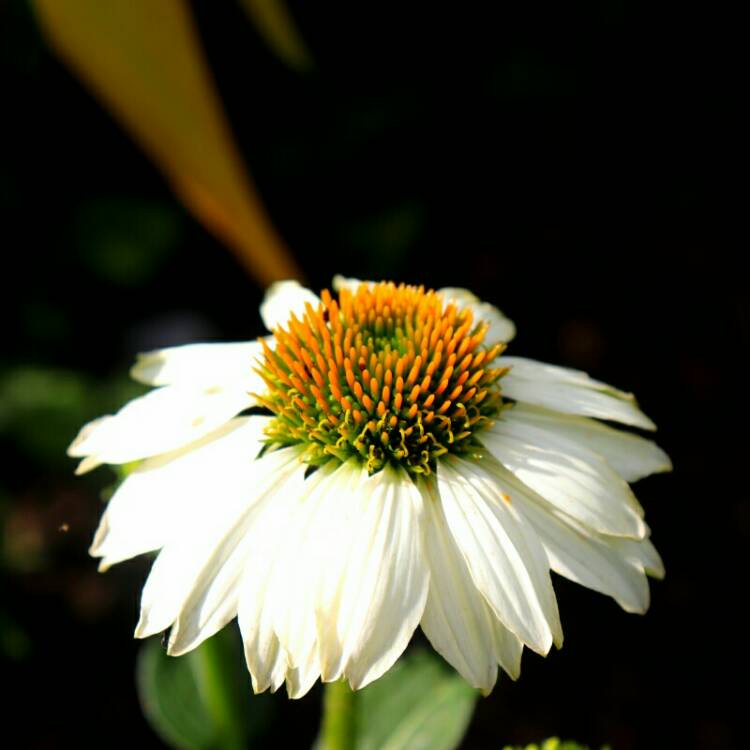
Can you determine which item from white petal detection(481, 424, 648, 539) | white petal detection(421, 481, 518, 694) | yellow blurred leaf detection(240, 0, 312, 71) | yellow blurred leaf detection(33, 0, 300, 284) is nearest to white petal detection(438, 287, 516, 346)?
white petal detection(481, 424, 648, 539)

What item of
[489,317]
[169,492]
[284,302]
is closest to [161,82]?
[284,302]

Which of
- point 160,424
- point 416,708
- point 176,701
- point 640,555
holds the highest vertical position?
point 160,424

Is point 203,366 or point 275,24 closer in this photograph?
point 203,366

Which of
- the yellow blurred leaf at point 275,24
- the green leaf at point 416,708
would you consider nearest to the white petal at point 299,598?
the green leaf at point 416,708

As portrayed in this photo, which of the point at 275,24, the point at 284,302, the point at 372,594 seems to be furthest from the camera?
the point at 275,24

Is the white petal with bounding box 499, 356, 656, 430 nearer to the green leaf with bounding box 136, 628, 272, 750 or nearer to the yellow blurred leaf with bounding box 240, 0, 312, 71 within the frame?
the green leaf with bounding box 136, 628, 272, 750

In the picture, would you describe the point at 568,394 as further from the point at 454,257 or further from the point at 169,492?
the point at 454,257

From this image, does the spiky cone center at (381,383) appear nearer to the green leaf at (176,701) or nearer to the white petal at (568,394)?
the white petal at (568,394)
